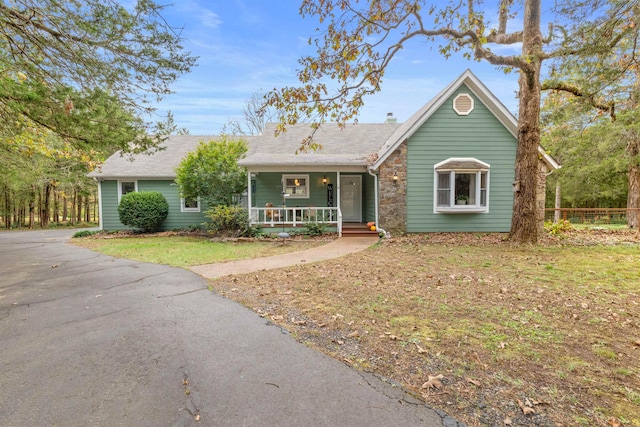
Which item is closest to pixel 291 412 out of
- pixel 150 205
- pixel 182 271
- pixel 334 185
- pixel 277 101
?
pixel 182 271

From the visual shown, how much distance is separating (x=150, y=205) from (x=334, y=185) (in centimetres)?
829

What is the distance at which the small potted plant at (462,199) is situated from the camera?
466 inches

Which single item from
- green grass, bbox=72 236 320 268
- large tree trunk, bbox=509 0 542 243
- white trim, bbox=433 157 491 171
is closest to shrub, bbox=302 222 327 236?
green grass, bbox=72 236 320 268

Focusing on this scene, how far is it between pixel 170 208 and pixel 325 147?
8.10 metres

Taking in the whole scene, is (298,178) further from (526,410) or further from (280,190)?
Answer: (526,410)

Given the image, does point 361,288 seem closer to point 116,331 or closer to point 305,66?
point 116,331

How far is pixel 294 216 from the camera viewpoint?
12547mm

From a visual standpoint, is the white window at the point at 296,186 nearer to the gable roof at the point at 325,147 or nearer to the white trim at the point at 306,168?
the gable roof at the point at 325,147

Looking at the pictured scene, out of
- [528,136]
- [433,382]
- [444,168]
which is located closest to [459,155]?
[444,168]

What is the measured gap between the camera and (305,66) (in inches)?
261

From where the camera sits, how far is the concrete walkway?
6957mm

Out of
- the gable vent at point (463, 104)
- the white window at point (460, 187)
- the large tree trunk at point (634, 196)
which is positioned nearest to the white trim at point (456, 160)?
the white window at point (460, 187)

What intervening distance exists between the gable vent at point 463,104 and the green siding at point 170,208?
38.8 feet

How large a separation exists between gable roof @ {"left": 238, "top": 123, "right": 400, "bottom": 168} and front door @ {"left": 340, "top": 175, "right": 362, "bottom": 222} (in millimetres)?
1302
